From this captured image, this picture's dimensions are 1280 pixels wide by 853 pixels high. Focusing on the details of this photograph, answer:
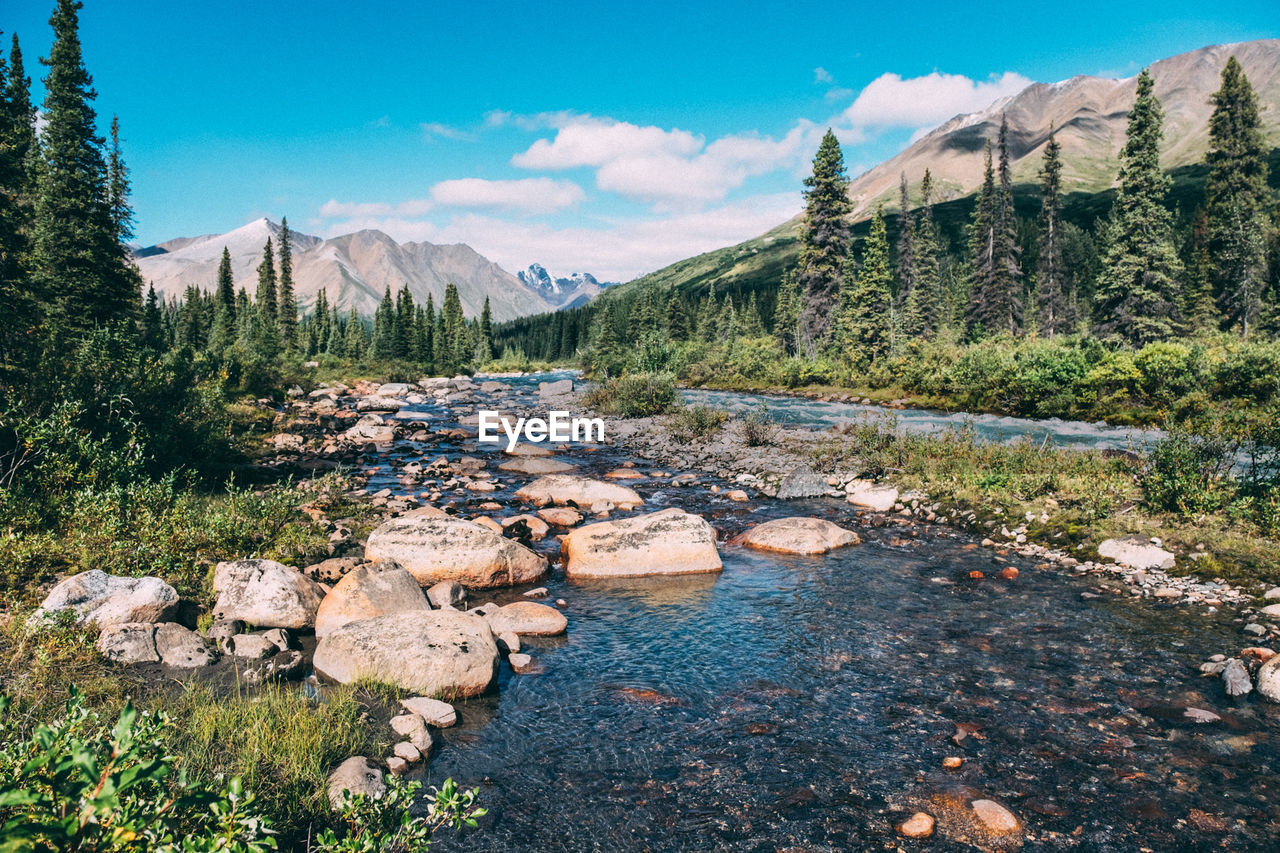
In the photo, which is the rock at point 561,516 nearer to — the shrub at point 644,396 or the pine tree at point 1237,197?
the shrub at point 644,396

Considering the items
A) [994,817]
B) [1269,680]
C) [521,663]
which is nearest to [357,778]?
[521,663]

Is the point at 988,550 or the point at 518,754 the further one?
the point at 988,550

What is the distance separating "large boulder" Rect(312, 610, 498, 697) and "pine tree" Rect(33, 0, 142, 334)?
96.4 ft

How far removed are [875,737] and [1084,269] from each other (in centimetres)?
11207

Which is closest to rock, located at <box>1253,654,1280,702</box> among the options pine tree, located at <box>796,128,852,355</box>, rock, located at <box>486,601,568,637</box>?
rock, located at <box>486,601,568,637</box>

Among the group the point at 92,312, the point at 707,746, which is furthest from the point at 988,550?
the point at 92,312

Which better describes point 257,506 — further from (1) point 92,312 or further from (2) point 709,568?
(1) point 92,312

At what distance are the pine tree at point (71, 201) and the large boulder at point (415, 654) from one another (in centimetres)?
2939

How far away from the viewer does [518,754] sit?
698 centimetres

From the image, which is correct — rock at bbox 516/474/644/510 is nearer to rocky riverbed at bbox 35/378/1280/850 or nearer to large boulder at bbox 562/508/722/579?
rocky riverbed at bbox 35/378/1280/850

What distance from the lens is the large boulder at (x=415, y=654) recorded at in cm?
800

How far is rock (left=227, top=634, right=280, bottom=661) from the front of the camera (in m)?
8.61

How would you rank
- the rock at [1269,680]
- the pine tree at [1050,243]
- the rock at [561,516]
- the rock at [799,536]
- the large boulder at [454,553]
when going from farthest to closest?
the pine tree at [1050,243] < the rock at [561,516] < the rock at [799,536] < the large boulder at [454,553] < the rock at [1269,680]

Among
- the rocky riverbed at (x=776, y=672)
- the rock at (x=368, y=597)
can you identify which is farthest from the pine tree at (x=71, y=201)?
the rock at (x=368, y=597)
